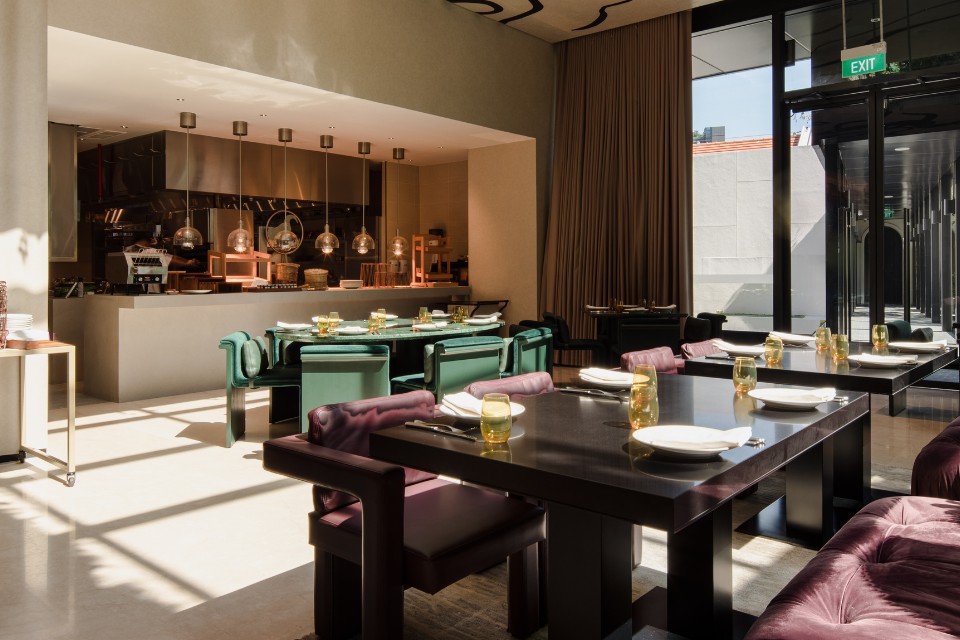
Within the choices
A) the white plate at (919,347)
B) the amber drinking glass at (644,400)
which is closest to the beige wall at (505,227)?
the white plate at (919,347)

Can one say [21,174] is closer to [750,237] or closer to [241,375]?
[241,375]

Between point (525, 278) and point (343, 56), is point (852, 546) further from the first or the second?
point (525, 278)

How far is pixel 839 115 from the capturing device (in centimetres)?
771

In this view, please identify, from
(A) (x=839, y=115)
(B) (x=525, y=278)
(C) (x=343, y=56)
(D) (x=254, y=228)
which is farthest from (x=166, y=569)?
(D) (x=254, y=228)

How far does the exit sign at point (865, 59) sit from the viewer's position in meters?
6.03

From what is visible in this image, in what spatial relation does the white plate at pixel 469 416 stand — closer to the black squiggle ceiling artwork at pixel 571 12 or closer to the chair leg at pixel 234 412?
the chair leg at pixel 234 412

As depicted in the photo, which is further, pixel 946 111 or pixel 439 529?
pixel 946 111

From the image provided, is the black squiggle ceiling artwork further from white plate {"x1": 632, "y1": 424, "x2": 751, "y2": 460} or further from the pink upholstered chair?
white plate {"x1": 632, "y1": 424, "x2": 751, "y2": 460}

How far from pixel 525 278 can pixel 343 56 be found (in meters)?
3.75

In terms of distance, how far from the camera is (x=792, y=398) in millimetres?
2348

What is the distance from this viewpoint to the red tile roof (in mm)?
8084

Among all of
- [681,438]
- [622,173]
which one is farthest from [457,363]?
[622,173]

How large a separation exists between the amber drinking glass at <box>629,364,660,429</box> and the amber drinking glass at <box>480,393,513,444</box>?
394 mm

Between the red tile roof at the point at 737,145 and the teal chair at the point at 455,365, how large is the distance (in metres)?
4.59
